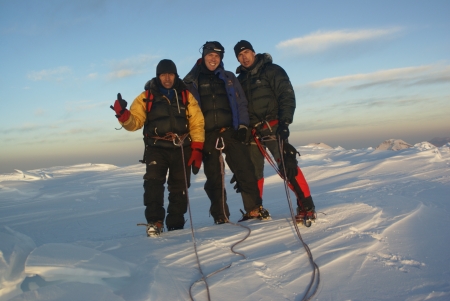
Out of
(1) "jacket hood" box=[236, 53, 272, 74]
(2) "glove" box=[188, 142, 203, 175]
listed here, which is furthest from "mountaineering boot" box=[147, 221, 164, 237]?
(1) "jacket hood" box=[236, 53, 272, 74]

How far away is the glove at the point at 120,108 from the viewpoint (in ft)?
12.6

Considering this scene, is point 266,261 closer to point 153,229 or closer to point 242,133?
point 153,229

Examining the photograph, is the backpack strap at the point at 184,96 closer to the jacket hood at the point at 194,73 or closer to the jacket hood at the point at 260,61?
the jacket hood at the point at 194,73

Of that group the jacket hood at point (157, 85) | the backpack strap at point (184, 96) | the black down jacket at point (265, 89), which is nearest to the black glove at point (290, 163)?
the black down jacket at point (265, 89)

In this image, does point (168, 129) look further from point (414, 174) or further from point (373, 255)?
point (414, 174)

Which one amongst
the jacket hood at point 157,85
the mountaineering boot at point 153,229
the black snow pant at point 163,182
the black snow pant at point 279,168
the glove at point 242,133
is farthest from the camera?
the glove at point 242,133

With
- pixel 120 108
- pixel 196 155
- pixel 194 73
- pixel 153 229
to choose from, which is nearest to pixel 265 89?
pixel 194 73

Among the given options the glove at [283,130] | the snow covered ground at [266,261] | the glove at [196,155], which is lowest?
the snow covered ground at [266,261]

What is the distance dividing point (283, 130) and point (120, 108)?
186 centimetres

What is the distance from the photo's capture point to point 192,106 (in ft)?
14.1

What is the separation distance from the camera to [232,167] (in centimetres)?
456

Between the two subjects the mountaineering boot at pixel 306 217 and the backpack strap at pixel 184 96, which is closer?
the mountaineering boot at pixel 306 217

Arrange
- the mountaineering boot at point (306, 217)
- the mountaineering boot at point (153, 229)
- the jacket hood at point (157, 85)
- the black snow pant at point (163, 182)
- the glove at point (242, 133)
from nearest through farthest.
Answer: the mountaineering boot at point (306, 217)
the mountaineering boot at point (153, 229)
the black snow pant at point (163, 182)
the jacket hood at point (157, 85)
the glove at point (242, 133)

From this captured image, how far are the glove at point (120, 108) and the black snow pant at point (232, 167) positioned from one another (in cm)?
113
